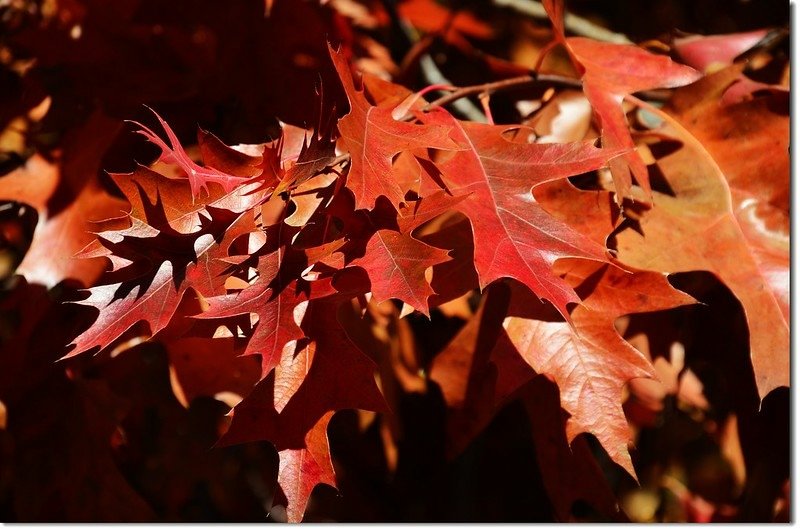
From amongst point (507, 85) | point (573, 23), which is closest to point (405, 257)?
point (507, 85)

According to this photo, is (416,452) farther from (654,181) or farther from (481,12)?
(481,12)

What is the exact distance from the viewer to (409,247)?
77 centimetres

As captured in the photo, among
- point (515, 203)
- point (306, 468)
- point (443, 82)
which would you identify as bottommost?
point (306, 468)

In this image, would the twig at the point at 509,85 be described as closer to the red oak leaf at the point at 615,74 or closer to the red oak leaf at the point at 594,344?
the red oak leaf at the point at 615,74

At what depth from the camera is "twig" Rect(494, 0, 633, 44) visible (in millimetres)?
1405

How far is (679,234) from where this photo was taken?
1.01 m

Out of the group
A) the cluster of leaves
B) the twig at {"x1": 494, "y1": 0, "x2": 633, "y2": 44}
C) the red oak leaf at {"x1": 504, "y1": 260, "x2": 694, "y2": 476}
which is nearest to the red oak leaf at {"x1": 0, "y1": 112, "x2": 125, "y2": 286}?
the cluster of leaves

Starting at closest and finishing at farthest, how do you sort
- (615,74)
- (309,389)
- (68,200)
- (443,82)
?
1. (309,389)
2. (615,74)
3. (68,200)
4. (443,82)

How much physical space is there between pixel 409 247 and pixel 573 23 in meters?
0.83

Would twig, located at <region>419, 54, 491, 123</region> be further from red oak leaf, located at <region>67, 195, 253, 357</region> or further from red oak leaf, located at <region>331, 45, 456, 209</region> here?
red oak leaf, located at <region>67, 195, 253, 357</region>

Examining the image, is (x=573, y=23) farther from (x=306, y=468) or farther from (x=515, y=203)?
(x=306, y=468)

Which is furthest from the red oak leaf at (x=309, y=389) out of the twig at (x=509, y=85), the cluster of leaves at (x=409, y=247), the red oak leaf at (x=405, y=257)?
the twig at (x=509, y=85)

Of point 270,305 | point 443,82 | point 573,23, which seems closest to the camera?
point 270,305

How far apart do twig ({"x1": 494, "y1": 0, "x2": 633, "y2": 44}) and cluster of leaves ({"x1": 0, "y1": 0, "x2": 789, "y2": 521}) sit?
0.38ft
